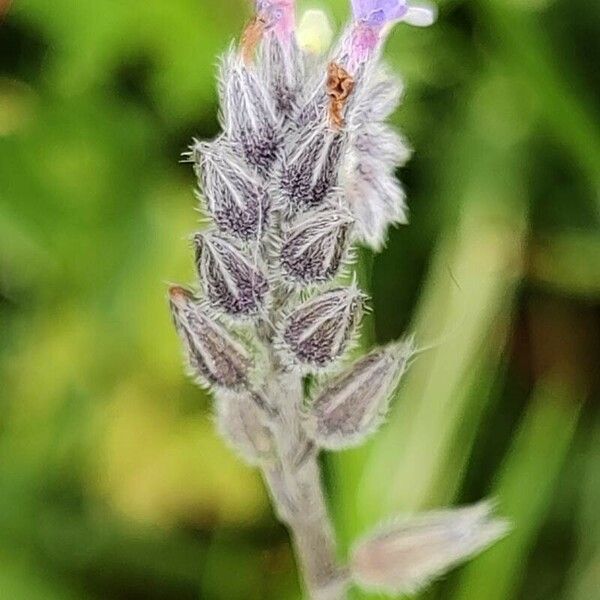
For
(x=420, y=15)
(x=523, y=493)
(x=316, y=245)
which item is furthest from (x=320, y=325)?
(x=523, y=493)

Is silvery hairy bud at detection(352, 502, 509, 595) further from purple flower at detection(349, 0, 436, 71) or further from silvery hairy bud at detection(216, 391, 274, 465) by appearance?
purple flower at detection(349, 0, 436, 71)

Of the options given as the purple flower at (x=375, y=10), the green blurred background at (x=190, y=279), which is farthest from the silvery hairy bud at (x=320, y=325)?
the green blurred background at (x=190, y=279)

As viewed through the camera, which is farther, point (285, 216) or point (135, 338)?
point (135, 338)

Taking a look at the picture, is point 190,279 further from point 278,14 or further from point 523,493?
point 278,14

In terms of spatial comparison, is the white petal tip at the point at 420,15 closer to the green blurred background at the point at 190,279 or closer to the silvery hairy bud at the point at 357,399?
the silvery hairy bud at the point at 357,399

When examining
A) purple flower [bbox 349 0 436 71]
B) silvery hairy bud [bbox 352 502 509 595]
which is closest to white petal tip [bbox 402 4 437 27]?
purple flower [bbox 349 0 436 71]

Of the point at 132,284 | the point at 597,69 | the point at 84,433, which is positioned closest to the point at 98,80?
the point at 132,284

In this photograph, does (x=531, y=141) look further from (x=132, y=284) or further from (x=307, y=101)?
(x=307, y=101)
